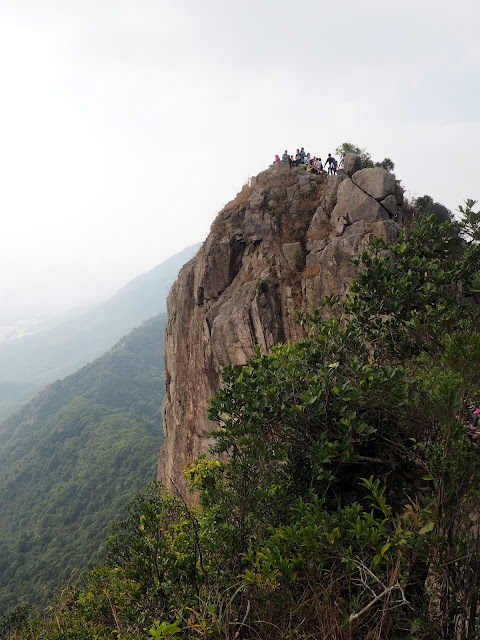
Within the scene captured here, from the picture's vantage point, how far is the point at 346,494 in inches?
222

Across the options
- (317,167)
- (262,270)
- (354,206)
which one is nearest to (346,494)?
(354,206)

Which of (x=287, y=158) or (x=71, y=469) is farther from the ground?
(x=287, y=158)

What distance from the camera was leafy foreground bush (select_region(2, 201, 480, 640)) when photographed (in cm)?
343

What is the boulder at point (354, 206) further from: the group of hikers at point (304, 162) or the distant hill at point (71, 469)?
the distant hill at point (71, 469)

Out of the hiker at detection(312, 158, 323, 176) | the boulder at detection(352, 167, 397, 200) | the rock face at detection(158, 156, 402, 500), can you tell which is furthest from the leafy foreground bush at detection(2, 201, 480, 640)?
the hiker at detection(312, 158, 323, 176)

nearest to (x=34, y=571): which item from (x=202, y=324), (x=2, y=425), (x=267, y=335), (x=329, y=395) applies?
(x=202, y=324)

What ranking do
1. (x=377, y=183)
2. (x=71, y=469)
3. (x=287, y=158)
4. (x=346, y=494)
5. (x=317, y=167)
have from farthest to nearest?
(x=71, y=469) → (x=287, y=158) → (x=317, y=167) → (x=377, y=183) → (x=346, y=494)

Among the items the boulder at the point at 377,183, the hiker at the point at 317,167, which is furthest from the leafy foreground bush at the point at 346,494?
the hiker at the point at 317,167

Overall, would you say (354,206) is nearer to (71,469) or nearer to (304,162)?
(304,162)

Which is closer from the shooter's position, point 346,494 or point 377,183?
point 346,494

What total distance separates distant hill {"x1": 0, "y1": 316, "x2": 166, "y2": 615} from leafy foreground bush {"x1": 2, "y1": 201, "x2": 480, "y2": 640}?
1379 inches

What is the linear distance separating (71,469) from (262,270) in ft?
221

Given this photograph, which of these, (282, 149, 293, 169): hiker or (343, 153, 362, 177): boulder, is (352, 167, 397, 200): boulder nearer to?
(343, 153, 362, 177): boulder

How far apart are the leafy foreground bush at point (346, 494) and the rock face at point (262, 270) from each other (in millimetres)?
8922
